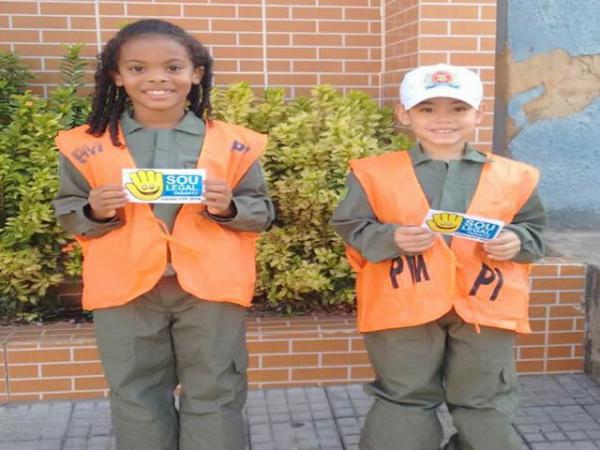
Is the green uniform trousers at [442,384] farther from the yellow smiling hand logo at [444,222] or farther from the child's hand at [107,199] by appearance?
the child's hand at [107,199]

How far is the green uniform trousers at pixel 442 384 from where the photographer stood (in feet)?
8.75

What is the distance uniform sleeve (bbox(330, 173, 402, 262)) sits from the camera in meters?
2.59

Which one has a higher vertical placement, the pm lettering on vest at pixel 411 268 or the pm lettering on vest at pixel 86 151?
the pm lettering on vest at pixel 86 151

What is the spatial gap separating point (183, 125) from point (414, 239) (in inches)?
34.4

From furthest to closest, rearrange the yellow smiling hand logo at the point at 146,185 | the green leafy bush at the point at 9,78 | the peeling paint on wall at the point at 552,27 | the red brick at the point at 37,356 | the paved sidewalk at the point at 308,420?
1. the peeling paint on wall at the point at 552,27
2. the green leafy bush at the point at 9,78
3. the red brick at the point at 37,356
4. the paved sidewalk at the point at 308,420
5. the yellow smiling hand logo at the point at 146,185

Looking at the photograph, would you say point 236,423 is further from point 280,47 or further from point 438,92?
point 280,47

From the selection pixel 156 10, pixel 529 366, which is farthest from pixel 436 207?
pixel 156 10

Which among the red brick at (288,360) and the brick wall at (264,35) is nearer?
the red brick at (288,360)

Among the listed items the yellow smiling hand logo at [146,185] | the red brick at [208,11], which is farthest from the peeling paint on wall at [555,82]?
the yellow smiling hand logo at [146,185]

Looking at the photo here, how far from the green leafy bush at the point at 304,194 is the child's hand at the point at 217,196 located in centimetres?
139

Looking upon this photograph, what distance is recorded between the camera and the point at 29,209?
3.76 metres

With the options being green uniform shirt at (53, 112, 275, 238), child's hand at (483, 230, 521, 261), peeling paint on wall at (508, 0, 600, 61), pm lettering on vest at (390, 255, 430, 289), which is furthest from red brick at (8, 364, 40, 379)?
peeling paint on wall at (508, 0, 600, 61)

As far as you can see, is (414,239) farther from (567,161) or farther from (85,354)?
(567,161)

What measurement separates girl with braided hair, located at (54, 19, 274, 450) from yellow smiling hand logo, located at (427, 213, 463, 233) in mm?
591
